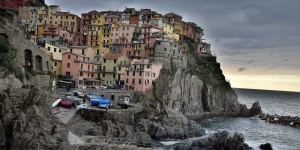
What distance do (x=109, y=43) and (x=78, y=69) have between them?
28225mm

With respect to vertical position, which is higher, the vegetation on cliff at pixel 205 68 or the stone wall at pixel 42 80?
the vegetation on cliff at pixel 205 68

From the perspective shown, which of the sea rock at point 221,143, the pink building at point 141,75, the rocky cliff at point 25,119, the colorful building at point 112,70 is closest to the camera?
the rocky cliff at point 25,119

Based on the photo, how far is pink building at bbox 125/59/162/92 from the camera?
279ft

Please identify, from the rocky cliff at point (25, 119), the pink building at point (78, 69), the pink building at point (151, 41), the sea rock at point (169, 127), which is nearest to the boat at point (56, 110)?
the rocky cliff at point (25, 119)

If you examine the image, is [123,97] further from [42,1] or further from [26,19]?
[42,1]

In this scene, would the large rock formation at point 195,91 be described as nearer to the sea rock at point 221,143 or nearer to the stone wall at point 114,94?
the stone wall at point 114,94

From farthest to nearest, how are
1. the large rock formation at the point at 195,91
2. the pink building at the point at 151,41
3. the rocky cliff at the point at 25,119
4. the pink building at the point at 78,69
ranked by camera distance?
the pink building at the point at 151,41, the large rock formation at the point at 195,91, the pink building at the point at 78,69, the rocky cliff at the point at 25,119

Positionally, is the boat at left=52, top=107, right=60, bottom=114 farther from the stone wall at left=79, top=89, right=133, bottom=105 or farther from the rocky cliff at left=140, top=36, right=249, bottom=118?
the rocky cliff at left=140, top=36, right=249, bottom=118

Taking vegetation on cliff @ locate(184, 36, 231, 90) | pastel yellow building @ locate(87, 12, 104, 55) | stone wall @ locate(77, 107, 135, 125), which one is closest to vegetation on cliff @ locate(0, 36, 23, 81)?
stone wall @ locate(77, 107, 135, 125)

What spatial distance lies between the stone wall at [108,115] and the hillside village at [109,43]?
50.2 ft

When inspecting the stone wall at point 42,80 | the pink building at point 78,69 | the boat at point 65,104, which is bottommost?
the boat at point 65,104

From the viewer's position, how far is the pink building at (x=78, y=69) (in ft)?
267

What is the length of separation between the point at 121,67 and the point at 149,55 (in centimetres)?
1412

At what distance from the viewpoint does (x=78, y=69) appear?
3216 inches
